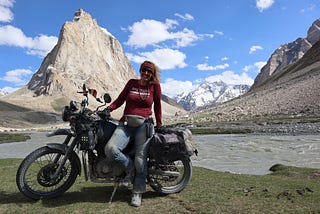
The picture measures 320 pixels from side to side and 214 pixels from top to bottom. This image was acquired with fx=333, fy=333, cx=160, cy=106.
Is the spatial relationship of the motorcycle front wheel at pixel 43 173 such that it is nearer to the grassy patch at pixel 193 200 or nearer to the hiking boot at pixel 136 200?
the grassy patch at pixel 193 200

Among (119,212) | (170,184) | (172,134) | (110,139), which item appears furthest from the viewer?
(170,184)

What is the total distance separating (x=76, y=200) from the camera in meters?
7.65

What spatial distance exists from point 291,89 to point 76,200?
4617 inches

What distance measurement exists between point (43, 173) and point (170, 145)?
299 centimetres

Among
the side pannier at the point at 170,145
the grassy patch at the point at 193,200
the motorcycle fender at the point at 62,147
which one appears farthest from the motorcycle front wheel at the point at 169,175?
the motorcycle fender at the point at 62,147

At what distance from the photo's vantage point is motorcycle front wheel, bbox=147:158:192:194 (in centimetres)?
808

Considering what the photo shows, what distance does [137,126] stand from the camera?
764 centimetres

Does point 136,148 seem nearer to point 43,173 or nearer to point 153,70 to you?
point 153,70

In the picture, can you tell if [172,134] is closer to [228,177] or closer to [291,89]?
[228,177]

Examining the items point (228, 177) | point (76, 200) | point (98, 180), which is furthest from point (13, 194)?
point (228, 177)

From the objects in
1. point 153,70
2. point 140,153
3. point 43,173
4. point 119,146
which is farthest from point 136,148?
point 43,173

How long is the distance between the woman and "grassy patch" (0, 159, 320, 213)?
2.00 feet

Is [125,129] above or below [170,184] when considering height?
above

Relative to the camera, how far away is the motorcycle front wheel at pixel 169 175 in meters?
8.08
